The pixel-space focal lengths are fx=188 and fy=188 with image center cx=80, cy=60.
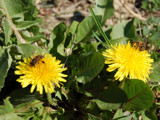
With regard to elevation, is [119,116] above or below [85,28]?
below

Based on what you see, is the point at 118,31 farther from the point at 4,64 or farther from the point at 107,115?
the point at 4,64

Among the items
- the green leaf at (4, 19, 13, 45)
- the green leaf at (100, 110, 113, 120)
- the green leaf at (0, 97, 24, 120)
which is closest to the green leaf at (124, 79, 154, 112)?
the green leaf at (100, 110, 113, 120)

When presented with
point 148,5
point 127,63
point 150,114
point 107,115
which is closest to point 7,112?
point 107,115

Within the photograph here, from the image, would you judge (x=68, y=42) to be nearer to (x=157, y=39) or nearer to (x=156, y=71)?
(x=156, y=71)

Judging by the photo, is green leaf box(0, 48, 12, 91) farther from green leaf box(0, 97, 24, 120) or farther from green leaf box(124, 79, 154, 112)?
green leaf box(124, 79, 154, 112)

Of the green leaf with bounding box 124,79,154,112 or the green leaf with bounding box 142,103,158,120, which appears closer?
the green leaf with bounding box 124,79,154,112
